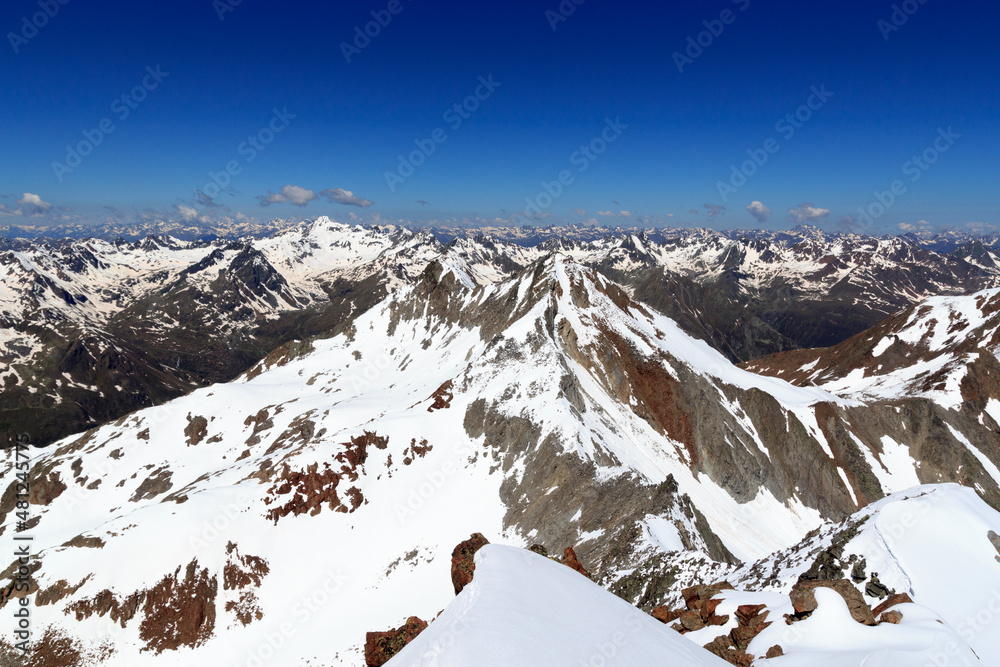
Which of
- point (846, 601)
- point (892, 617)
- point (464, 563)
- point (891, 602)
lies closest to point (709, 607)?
point (846, 601)

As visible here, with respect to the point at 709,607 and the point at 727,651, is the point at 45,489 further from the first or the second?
the point at 727,651

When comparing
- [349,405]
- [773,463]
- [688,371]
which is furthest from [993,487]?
[349,405]

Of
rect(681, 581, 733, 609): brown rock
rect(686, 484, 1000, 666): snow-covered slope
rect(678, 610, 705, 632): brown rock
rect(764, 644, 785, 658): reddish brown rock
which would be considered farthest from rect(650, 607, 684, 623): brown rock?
rect(764, 644, 785, 658): reddish brown rock

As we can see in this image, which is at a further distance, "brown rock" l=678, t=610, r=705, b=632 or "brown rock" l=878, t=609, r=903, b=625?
"brown rock" l=678, t=610, r=705, b=632

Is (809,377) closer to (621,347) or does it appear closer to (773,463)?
(773,463)

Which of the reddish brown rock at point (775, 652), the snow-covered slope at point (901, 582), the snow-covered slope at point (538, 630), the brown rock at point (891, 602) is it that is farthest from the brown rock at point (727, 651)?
the brown rock at point (891, 602)

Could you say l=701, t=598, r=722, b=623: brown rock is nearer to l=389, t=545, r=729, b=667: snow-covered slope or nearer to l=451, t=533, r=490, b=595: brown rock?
l=389, t=545, r=729, b=667: snow-covered slope
